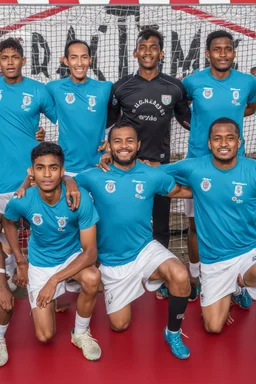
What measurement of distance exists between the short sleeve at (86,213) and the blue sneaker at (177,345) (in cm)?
99

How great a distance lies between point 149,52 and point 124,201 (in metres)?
1.37

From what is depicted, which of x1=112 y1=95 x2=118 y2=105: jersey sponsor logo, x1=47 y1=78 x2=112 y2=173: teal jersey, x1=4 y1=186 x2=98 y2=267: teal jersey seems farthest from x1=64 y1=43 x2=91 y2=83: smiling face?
x1=4 y1=186 x2=98 y2=267: teal jersey

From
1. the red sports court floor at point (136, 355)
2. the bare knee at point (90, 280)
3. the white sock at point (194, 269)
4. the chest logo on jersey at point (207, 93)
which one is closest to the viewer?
the red sports court floor at point (136, 355)

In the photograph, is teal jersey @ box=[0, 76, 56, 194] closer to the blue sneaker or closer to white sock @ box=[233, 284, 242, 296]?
the blue sneaker

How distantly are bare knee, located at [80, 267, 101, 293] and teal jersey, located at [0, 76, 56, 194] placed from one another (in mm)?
1179

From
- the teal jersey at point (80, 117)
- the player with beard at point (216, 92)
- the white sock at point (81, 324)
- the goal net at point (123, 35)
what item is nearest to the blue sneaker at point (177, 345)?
the white sock at point (81, 324)

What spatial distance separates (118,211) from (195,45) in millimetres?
4606

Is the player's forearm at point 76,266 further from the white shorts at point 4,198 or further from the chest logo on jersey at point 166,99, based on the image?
the chest logo on jersey at point 166,99

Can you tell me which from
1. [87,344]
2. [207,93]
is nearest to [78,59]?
[207,93]

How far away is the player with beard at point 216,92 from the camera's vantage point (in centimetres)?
457

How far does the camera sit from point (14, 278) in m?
4.88

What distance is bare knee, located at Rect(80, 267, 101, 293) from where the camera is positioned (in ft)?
12.5

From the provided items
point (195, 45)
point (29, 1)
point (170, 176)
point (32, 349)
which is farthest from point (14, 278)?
point (195, 45)

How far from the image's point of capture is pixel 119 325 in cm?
413
